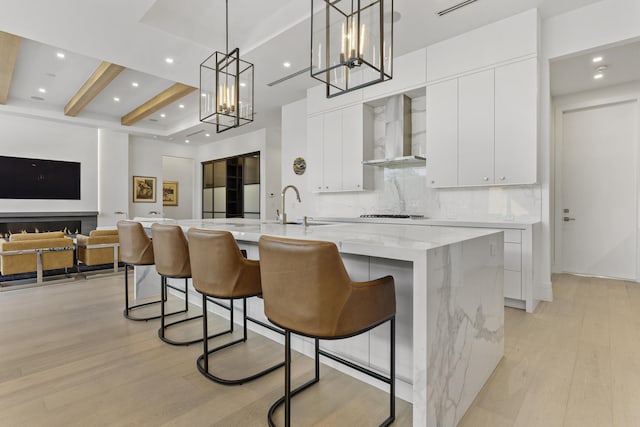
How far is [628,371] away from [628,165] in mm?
3798

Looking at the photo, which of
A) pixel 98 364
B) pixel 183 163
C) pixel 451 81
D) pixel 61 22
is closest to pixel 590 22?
pixel 451 81

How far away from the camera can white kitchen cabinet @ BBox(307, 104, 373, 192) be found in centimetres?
474

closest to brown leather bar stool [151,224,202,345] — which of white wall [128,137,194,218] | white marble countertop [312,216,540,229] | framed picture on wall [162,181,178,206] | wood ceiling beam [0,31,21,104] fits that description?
white marble countertop [312,216,540,229]

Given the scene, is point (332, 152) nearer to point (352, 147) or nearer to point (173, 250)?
point (352, 147)

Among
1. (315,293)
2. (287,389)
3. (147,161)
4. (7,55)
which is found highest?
(7,55)

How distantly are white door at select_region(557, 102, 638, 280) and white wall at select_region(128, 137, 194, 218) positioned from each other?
30.5 ft

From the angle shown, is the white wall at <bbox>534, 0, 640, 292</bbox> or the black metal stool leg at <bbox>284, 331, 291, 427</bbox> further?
the white wall at <bbox>534, 0, 640, 292</bbox>

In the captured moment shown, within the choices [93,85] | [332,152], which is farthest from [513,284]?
[93,85]

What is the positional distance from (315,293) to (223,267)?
0.74 metres

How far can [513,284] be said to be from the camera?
322 centimetres

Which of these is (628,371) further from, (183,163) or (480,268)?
(183,163)

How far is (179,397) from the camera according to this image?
179cm

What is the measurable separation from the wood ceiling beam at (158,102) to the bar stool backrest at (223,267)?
4372 mm

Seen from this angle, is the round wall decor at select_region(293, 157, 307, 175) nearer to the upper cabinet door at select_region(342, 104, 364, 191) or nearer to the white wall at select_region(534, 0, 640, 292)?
the upper cabinet door at select_region(342, 104, 364, 191)
